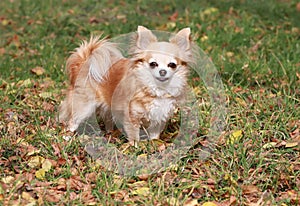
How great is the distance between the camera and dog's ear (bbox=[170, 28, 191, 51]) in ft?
13.6

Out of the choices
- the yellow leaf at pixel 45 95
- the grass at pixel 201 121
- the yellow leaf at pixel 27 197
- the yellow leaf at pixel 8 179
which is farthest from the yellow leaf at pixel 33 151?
the yellow leaf at pixel 45 95

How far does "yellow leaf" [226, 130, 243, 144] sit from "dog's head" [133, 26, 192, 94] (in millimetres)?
588

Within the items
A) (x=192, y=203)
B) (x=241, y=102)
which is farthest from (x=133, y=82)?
(x=241, y=102)

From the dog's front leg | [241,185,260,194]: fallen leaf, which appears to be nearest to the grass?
[241,185,260,194]: fallen leaf

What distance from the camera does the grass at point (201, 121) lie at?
3.79 m

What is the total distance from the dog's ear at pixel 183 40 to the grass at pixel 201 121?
817 millimetres

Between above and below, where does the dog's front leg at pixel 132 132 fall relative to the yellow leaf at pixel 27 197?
above

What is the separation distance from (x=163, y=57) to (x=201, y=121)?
0.97m

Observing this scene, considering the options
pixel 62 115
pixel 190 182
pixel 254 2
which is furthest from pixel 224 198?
pixel 254 2

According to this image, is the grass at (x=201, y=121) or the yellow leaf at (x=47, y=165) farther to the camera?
the yellow leaf at (x=47, y=165)

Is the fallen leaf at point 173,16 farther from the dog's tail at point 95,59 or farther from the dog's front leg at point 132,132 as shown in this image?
the dog's front leg at point 132,132

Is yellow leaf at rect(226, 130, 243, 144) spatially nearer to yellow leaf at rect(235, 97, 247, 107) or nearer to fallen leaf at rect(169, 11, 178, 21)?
yellow leaf at rect(235, 97, 247, 107)

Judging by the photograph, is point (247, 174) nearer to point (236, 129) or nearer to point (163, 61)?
point (236, 129)

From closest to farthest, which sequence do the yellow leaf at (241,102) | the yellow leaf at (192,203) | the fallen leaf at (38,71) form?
the yellow leaf at (192,203) < the yellow leaf at (241,102) < the fallen leaf at (38,71)
